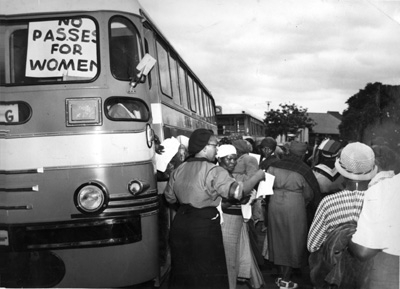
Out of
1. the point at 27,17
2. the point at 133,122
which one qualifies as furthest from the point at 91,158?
the point at 27,17

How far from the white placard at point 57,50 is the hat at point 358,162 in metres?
2.23

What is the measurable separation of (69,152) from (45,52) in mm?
872

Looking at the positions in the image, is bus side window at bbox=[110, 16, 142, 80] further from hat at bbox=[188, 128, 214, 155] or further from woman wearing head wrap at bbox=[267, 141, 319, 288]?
woman wearing head wrap at bbox=[267, 141, 319, 288]

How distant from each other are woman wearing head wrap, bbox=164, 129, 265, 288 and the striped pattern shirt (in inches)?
25.7

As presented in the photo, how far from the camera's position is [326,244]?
9.95 feet

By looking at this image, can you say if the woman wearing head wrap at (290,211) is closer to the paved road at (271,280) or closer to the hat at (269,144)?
the paved road at (271,280)

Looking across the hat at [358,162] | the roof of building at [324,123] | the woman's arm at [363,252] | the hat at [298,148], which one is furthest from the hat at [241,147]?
the roof of building at [324,123]

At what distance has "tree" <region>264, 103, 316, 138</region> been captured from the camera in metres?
8.62

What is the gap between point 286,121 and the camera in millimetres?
9305

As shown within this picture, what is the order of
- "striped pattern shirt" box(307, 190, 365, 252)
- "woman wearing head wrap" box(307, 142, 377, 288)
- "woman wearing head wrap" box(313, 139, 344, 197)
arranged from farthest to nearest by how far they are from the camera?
"woman wearing head wrap" box(313, 139, 344, 197) → "striped pattern shirt" box(307, 190, 365, 252) → "woman wearing head wrap" box(307, 142, 377, 288)

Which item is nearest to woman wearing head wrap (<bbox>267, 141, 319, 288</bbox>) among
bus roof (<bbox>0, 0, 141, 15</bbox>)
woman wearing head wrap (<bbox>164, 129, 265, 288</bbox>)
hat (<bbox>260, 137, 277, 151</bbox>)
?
hat (<bbox>260, 137, 277, 151</bbox>)

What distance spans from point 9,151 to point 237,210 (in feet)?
8.02

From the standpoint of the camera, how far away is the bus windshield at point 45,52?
12.1ft

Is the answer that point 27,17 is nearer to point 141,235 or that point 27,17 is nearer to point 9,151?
point 9,151
